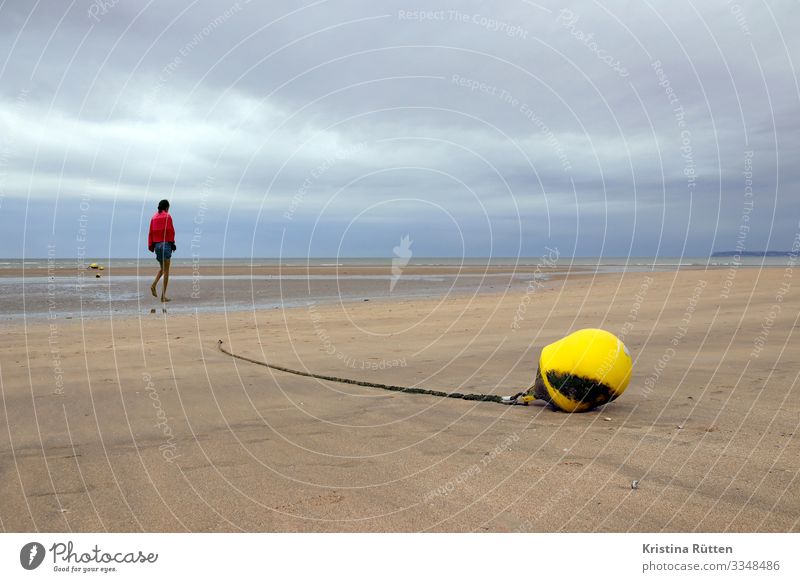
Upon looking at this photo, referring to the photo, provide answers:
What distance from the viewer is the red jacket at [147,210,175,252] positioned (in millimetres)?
16300

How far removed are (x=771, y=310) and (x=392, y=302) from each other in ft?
36.6

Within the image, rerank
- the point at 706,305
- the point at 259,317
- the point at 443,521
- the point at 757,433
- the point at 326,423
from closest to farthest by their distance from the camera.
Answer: the point at 443,521 < the point at 757,433 < the point at 326,423 < the point at 706,305 < the point at 259,317

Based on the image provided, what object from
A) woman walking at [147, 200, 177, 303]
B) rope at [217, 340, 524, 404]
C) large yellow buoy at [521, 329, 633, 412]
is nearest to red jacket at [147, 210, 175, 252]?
woman walking at [147, 200, 177, 303]

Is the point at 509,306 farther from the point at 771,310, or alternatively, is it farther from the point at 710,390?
the point at 710,390

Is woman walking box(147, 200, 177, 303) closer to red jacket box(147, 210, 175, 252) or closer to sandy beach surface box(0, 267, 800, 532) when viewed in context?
red jacket box(147, 210, 175, 252)

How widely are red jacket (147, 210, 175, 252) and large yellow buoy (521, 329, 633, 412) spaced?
12.9 meters

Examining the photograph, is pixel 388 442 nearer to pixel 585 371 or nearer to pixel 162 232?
pixel 585 371

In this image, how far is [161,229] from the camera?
16328mm

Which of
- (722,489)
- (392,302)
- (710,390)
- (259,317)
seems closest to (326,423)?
(722,489)

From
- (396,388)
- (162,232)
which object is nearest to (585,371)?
(396,388)

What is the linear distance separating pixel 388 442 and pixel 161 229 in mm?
13058

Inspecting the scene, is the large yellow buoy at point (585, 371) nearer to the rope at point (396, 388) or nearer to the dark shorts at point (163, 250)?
the rope at point (396, 388)

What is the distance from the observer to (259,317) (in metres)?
15.8

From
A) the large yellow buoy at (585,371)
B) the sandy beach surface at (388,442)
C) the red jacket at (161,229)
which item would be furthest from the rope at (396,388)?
the red jacket at (161,229)
